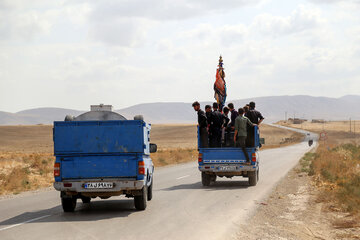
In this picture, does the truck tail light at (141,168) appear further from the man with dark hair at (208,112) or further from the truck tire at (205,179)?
the truck tire at (205,179)

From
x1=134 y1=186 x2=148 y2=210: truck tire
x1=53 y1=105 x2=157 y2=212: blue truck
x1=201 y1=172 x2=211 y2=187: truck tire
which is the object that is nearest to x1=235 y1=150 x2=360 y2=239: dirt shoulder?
x1=134 y1=186 x2=148 y2=210: truck tire

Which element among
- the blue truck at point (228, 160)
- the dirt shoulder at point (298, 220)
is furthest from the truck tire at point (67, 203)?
the blue truck at point (228, 160)

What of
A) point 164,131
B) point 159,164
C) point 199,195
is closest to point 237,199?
point 199,195

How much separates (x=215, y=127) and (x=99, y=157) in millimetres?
7617

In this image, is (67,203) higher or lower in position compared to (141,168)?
lower

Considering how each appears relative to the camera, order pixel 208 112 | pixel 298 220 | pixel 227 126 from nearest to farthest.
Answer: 1. pixel 298 220
2. pixel 208 112
3. pixel 227 126

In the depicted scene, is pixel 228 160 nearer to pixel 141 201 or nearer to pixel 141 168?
pixel 141 201

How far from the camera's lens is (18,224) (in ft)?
35.8

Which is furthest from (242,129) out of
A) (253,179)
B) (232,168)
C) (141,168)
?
(141,168)

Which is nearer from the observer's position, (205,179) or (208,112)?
(208,112)

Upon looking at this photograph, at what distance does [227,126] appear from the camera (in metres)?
19.5

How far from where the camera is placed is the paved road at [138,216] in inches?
380

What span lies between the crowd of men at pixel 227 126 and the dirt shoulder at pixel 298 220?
2.84 meters

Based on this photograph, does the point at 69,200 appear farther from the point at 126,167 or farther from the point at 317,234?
the point at 317,234
